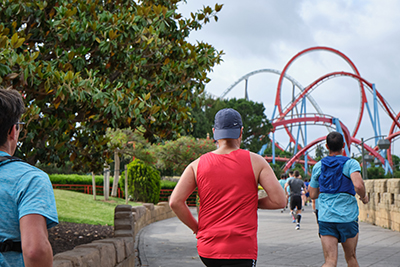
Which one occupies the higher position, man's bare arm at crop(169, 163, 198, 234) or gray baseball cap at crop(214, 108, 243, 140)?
gray baseball cap at crop(214, 108, 243, 140)

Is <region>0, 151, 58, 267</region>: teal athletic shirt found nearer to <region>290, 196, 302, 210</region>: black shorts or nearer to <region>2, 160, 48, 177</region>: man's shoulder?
<region>2, 160, 48, 177</region>: man's shoulder

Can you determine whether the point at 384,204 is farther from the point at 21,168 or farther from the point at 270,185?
the point at 21,168

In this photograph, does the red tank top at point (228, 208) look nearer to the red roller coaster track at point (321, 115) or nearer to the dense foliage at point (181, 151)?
the dense foliage at point (181, 151)

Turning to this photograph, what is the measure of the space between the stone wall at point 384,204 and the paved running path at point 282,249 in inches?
22.5

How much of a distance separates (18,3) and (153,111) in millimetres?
2430

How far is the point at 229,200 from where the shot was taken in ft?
8.86

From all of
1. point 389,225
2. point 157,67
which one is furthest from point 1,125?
point 389,225

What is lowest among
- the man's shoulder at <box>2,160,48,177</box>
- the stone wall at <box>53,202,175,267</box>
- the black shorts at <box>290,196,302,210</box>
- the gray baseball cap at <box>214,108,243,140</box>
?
the black shorts at <box>290,196,302,210</box>

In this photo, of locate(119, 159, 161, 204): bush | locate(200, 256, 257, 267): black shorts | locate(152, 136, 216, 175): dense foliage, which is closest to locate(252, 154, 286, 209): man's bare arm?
locate(200, 256, 257, 267): black shorts

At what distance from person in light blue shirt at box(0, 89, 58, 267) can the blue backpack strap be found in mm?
3490

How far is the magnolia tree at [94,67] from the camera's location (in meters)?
5.63

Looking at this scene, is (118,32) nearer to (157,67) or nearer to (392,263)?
(157,67)

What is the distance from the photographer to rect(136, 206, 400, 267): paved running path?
25.0ft

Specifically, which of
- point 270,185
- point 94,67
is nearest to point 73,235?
point 94,67
